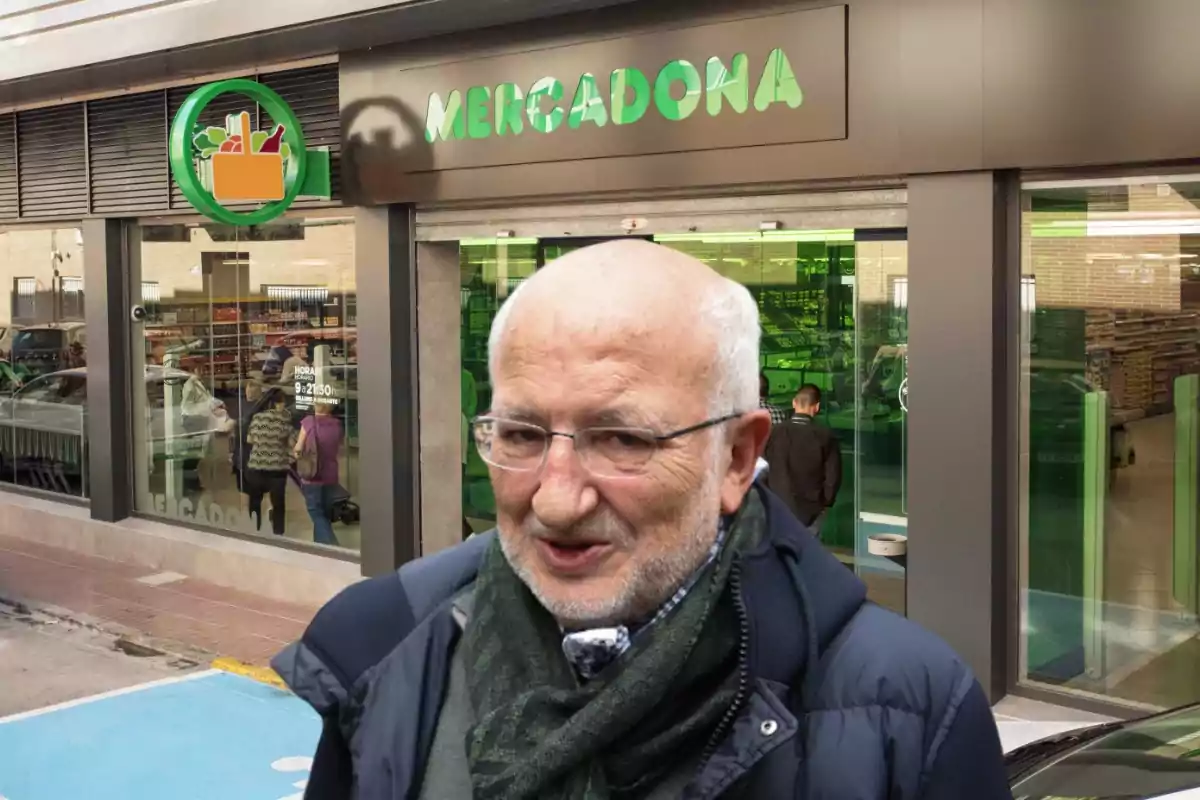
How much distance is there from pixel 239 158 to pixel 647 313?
7915 millimetres

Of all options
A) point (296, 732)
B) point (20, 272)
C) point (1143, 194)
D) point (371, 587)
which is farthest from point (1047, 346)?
point (20, 272)

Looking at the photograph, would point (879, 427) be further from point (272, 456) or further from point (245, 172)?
point (272, 456)

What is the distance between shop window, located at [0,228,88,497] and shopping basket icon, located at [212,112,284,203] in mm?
4463

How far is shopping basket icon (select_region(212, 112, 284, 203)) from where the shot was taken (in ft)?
29.7

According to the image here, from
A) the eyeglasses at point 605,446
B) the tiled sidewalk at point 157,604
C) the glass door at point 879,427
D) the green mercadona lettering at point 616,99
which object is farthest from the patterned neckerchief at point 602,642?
the tiled sidewalk at point 157,604

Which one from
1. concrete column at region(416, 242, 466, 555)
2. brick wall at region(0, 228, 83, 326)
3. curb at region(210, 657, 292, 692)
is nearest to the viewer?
curb at region(210, 657, 292, 692)

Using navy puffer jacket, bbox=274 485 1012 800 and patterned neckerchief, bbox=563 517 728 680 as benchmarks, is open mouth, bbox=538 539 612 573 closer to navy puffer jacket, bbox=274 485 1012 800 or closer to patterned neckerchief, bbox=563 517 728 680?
patterned neckerchief, bbox=563 517 728 680

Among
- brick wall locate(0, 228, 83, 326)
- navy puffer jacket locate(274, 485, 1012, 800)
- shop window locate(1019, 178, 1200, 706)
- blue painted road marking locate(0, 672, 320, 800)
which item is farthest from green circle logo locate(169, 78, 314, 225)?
navy puffer jacket locate(274, 485, 1012, 800)

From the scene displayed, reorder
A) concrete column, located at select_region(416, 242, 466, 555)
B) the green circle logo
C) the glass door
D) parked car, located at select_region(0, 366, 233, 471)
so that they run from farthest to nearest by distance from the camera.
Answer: parked car, located at select_region(0, 366, 233, 471)
concrete column, located at select_region(416, 242, 466, 555)
the green circle logo
the glass door

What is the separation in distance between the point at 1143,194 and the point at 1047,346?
92 cm

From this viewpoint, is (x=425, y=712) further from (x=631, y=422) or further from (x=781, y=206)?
(x=781, y=206)

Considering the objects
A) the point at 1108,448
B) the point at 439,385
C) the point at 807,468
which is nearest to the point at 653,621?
the point at 1108,448

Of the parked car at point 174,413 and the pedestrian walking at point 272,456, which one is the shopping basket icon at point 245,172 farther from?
the parked car at point 174,413

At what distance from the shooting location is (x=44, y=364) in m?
13.8
